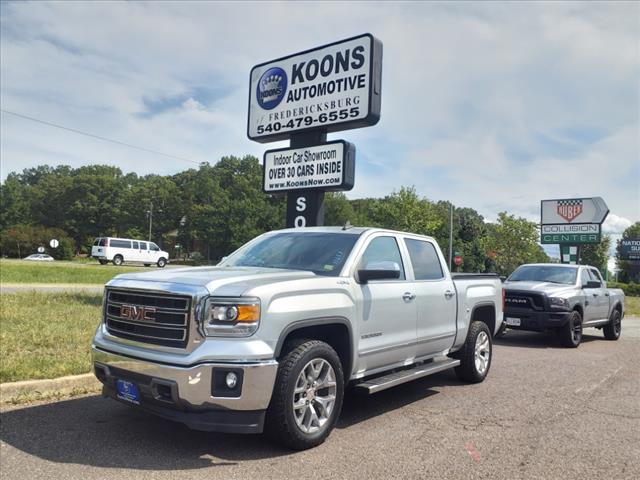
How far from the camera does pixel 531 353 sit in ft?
33.7

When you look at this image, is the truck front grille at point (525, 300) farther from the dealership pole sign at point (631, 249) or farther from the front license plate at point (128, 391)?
the dealership pole sign at point (631, 249)

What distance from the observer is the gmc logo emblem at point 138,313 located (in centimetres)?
426

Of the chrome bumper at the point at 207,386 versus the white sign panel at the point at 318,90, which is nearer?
the chrome bumper at the point at 207,386

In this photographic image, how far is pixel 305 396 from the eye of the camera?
14.3 ft

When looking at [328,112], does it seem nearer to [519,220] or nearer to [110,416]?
[110,416]

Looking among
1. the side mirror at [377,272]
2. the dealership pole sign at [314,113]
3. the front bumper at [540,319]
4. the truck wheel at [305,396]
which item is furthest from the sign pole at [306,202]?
the truck wheel at [305,396]

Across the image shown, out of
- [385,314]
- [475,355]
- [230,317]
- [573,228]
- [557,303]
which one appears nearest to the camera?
[230,317]

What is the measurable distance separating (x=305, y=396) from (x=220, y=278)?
1193 millimetres

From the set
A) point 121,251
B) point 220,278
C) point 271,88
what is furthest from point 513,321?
point 121,251

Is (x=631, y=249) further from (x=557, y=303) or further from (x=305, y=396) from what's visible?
(x=305, y=396)

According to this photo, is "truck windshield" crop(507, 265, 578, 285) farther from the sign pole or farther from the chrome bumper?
the chrome bumper

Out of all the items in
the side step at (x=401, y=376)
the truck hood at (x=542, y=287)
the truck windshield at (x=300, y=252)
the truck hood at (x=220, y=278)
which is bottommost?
the side step at (x=401, y=376)

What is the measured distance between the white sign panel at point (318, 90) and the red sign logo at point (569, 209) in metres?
24.7

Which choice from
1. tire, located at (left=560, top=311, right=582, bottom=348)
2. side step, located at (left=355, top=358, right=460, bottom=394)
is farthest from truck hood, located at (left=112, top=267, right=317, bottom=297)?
tire, located at (left=560, top=311, right=582, bottom=348)
